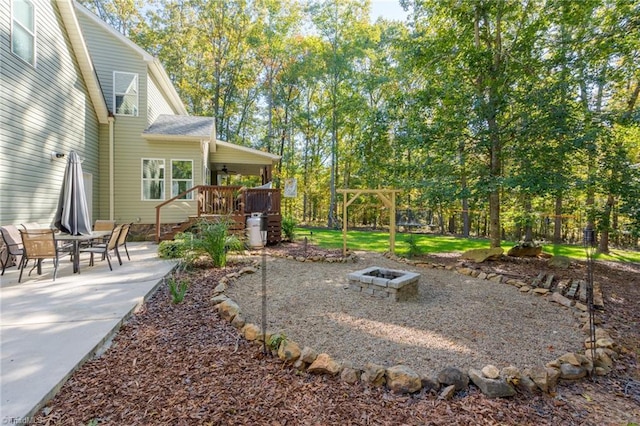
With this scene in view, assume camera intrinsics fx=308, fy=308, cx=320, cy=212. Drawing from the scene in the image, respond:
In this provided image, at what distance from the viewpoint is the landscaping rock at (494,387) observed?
2.44m

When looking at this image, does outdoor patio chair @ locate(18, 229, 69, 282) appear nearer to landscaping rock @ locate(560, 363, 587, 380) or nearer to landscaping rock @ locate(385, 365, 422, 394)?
landscaping rock @ locate(385, 365, 422, 394)

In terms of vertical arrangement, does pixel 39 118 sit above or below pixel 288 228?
above

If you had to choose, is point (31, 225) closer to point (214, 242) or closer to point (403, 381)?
point (214, 242)

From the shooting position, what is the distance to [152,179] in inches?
Answer: 428

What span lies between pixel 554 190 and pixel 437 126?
9.50 feet

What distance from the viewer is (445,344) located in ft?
10.8

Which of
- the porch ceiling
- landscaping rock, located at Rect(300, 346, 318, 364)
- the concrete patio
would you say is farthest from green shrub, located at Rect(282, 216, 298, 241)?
landscaping rock, located at Rect(300, 346, 318, 364)

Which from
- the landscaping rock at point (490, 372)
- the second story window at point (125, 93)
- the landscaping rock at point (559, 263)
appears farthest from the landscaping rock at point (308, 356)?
the second story window at point (125, 93)

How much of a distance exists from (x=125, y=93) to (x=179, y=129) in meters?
2.16

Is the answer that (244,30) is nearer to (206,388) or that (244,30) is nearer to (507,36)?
(507,36)

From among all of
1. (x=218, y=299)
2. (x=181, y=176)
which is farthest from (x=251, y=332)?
(x=181, y=176)

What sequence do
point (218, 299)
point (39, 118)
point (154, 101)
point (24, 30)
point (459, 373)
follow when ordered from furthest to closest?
point (154, 101) < point (39, 118) < point (24, 30) < point (218, 299) < point (459, 373)

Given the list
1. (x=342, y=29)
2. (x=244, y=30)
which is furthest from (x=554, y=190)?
(x=244, y=30)

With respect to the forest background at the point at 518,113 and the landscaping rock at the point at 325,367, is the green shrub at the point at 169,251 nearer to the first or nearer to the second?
the landscaping rock at the point at 325,367
